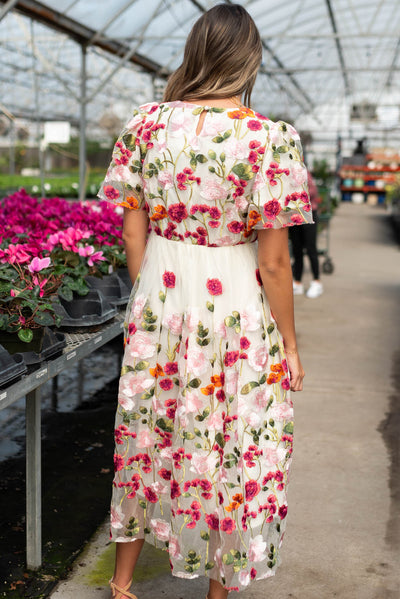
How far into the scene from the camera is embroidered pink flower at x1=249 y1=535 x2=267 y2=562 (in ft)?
5.28

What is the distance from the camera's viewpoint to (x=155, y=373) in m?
1.63

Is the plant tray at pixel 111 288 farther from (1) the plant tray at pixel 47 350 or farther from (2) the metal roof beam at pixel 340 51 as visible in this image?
(2) the metal roof beam at pixel 340 51

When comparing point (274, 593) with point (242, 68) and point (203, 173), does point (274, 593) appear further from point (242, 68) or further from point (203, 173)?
point (242, 68)

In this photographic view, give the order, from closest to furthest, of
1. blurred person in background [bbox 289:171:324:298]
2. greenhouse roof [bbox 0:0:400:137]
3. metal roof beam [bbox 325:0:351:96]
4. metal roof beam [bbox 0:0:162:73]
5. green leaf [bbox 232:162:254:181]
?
1. green leaf [bbox 232:162:254:181]
2. blurred person in background [bbox 289:171:324:298]
3. metal roof beam [bbox 0:0:162:73]
4. greenhouse roof [bbox 0:0:400:137]
5. metal roof beam [bbox 325:0:351:96]

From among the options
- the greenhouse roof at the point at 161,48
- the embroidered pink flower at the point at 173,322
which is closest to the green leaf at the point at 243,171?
the embroidered pink flower at the point at 173,322

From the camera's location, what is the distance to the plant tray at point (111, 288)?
258cm

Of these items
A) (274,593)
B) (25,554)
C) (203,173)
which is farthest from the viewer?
(25,554)

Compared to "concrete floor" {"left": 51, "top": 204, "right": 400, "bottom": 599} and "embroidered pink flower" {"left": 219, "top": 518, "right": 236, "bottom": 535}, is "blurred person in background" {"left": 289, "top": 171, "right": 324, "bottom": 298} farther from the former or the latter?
"embroidered pink flower" {"left": 219, "top": 518, "right": 236, "bottom": 535}

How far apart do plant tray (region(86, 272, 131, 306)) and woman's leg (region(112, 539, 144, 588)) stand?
1005mm

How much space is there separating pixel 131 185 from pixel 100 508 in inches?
55.1

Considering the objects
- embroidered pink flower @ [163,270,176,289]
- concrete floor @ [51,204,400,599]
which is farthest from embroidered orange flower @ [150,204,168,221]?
concrete floor @ [51,204,400,599]

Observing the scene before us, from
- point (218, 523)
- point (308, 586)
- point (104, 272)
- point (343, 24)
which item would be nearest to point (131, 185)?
point (218, 523)

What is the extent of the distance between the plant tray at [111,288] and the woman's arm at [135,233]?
862mm

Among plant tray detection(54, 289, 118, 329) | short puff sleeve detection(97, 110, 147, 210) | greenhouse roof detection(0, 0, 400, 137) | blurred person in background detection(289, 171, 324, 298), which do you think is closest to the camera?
short puff sleeve detection(97, 110, 147, 210)
